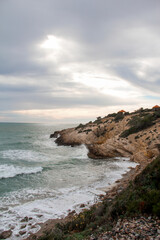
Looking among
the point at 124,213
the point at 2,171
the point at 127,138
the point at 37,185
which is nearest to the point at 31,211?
the point at 37,185

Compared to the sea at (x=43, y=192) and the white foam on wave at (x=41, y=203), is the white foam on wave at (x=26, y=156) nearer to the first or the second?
the sea at (x=43, y=192)

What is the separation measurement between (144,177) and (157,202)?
2241 mm

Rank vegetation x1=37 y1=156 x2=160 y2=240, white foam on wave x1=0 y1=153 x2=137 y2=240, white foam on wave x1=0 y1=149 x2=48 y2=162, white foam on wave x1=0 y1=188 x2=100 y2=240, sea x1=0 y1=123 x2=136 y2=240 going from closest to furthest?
vegetation x1=37 y1=156 x2=160 y2=240 < white foam on wave x1=0 y1=188 x2=100 y2=240 < white foam on wave x1=0 y1=153 x2=137 y2=240 < sea x1=0 y1=123 x2=136 y2=240 < white foam on wave x1=0 y1=149 x2=48 y2=162

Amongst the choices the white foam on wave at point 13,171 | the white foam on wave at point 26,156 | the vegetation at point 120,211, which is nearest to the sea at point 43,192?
the white foam on wave at point 13,171

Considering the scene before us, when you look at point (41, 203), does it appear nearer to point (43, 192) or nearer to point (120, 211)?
point (43, 192)

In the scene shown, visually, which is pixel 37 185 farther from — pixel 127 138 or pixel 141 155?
pixel 127 138

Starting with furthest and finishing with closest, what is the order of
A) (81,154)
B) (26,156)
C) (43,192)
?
(81,154), (26,156), (43,192)

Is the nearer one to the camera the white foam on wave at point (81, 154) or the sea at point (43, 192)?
the sea at point (43, 192)

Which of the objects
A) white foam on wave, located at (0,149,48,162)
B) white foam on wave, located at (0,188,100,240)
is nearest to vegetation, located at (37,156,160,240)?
white foam on wave, located at (0,188,100,240)

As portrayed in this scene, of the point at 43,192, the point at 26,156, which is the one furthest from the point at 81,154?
the point at 43,192

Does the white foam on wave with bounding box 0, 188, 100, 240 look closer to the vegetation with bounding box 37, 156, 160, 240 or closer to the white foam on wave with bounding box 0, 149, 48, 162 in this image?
the vegetation with bounding box 37, 156, 160, 240

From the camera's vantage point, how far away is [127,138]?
85.4 feet

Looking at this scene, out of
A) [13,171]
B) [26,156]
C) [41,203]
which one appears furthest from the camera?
[26,156]

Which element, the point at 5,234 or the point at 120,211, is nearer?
the point at 120,211
